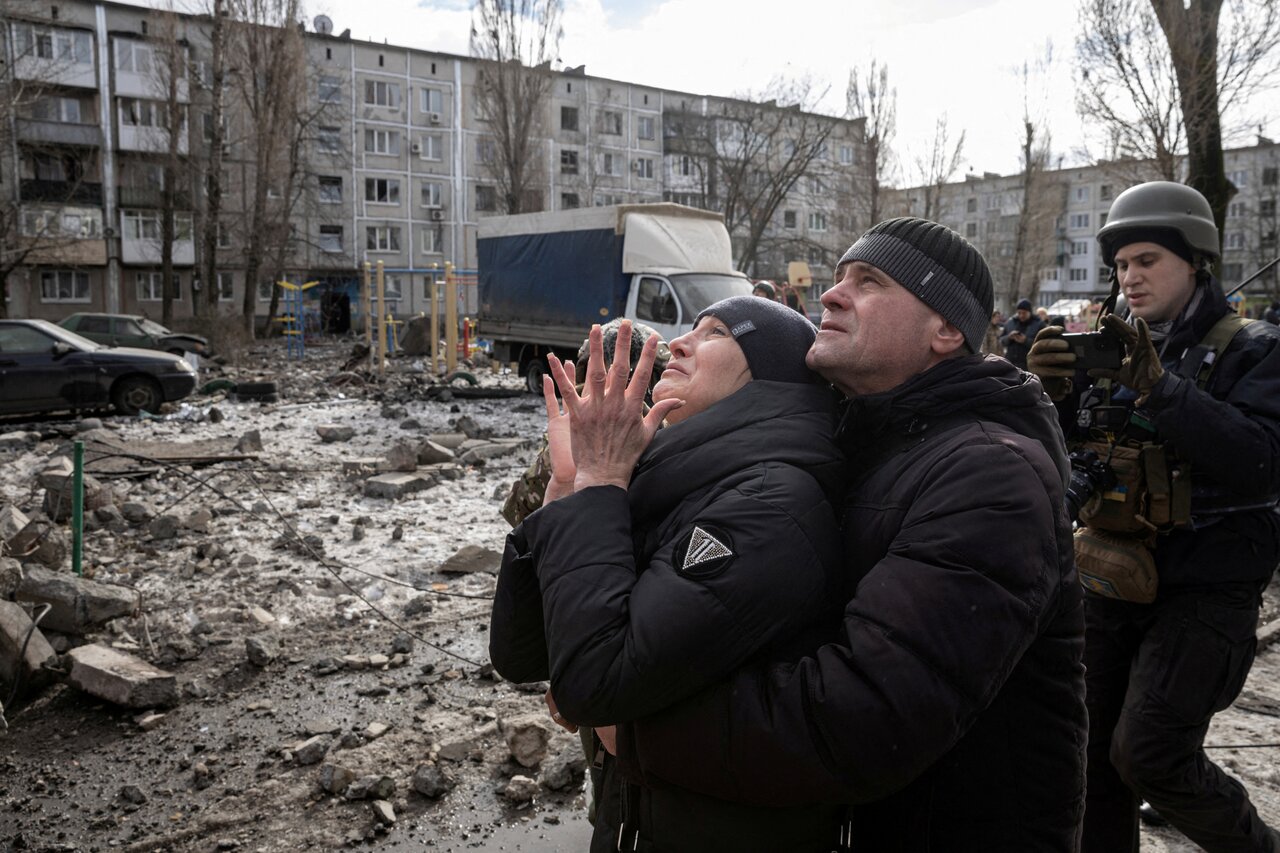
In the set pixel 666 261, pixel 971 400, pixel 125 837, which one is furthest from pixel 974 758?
pixel 666 261

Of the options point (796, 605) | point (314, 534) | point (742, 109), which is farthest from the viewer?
point (742, 109)

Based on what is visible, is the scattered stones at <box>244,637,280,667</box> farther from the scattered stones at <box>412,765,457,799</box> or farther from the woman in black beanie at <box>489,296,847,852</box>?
the woman in black beanie at <box>489,296,847,852</box>

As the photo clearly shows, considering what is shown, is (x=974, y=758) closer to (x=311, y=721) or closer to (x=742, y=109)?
(x=311, y=721)

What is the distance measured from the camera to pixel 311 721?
169 inches

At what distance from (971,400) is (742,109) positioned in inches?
1708

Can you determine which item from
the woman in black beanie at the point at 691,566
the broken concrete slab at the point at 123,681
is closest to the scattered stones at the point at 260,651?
the broken concrete slab at the point at 123,681

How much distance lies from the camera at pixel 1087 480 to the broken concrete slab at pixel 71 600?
505 centimetres

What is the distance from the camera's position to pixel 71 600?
512cm

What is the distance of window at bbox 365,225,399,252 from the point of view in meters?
53.1

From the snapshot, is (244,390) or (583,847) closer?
(583,847)

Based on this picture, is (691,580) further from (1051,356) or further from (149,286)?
(149,286)

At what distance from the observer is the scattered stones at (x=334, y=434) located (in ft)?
40.0

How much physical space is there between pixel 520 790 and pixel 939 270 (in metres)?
2.77

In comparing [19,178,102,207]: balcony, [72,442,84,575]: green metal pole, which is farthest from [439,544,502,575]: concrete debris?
[19,178,102,207]: balcony
